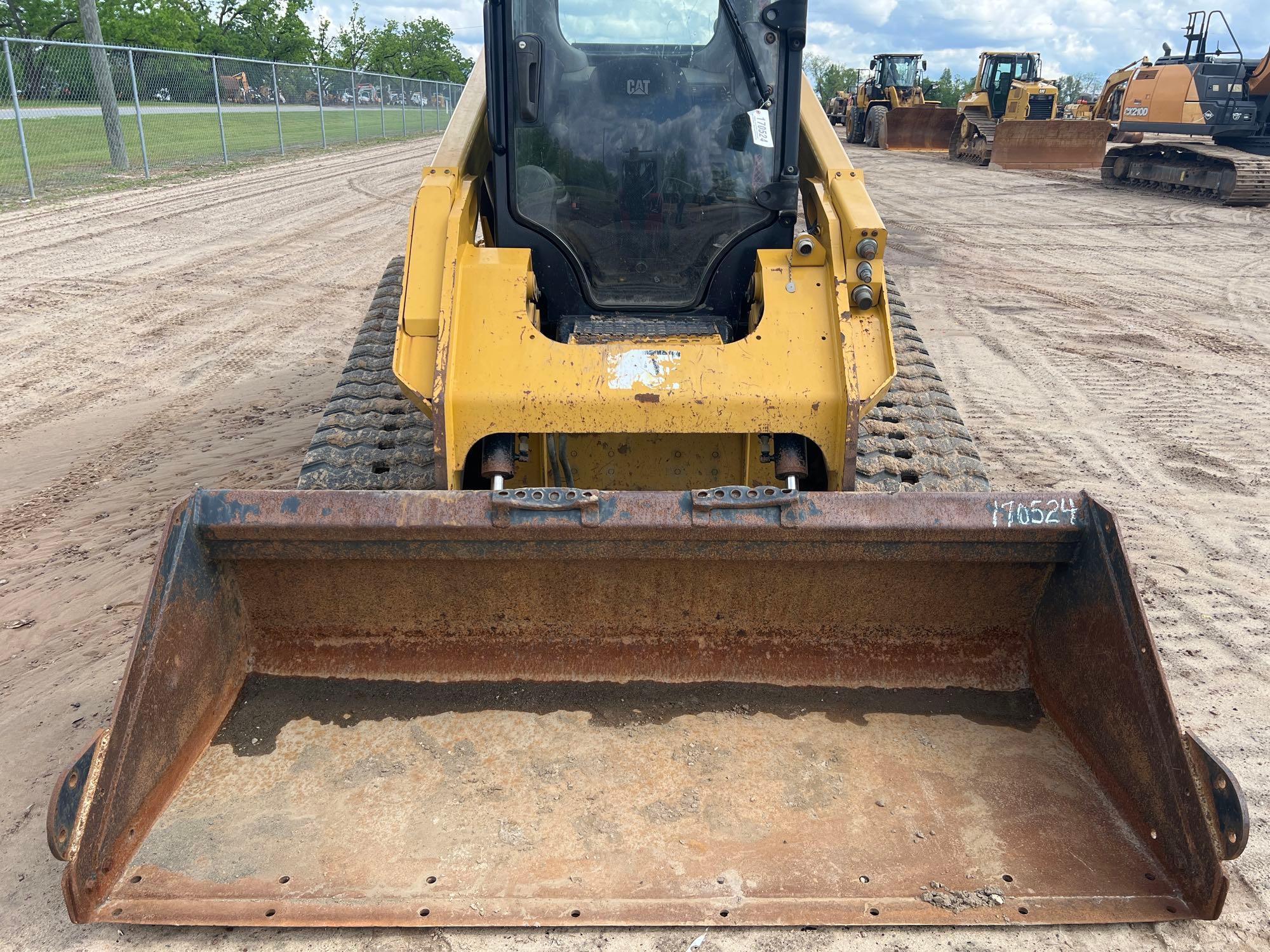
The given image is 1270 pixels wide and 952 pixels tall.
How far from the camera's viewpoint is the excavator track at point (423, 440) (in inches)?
137

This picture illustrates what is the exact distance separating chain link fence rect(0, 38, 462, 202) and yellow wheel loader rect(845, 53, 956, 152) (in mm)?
Result: 15495

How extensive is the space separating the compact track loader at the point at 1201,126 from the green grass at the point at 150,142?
17.8 m

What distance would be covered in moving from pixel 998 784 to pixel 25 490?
15.6 ft

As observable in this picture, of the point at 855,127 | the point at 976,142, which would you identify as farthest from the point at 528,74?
the point at 855,127

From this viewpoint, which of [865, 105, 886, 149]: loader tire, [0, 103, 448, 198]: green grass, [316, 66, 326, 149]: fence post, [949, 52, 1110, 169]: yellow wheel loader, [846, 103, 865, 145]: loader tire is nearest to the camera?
[0, 103, 448, 198]: green grass

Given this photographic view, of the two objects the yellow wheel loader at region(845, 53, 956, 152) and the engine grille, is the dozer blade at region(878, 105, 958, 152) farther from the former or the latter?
the engine grille

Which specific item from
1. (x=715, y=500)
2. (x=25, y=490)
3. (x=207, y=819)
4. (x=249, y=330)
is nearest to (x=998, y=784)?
(x=715, y=500)

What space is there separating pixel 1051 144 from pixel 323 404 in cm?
2038

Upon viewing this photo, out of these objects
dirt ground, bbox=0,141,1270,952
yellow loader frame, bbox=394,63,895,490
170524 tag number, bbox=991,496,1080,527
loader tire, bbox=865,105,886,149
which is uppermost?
loader tire, bbox=865,105,886,149

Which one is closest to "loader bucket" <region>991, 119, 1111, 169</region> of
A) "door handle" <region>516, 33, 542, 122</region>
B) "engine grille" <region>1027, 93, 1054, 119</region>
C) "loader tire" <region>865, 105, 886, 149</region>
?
"engine grille" <region>1027, 93, 1054, 119</region>

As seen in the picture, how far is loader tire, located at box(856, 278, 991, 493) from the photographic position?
3.52 meters

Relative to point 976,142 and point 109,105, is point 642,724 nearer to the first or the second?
point 109,105

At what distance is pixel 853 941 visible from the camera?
2289mm

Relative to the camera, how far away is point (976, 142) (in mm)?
23594
